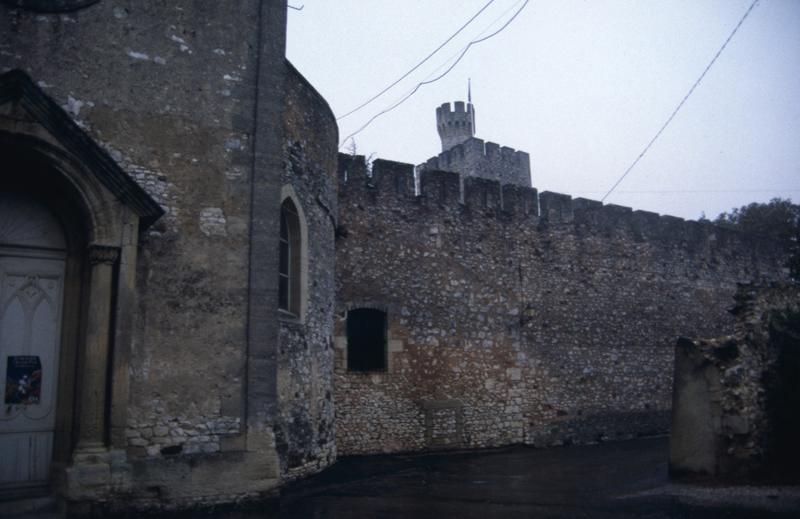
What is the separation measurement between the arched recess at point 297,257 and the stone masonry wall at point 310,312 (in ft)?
0.45

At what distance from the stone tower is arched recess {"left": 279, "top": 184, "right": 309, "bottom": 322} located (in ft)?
113

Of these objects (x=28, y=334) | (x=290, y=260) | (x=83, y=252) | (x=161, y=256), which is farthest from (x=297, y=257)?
(x=28, y=334)

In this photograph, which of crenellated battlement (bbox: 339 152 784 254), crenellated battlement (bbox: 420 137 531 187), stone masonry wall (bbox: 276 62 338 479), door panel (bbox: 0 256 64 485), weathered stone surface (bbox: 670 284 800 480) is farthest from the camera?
crenellated battlement (bbox: 420 137 531 187)

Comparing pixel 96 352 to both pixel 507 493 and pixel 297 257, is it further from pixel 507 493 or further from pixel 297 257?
pixel 507 493

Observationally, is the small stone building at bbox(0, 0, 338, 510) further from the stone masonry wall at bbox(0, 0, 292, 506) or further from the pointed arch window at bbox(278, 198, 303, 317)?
the pointed arch window at bbox(278, 198, 303, 317)

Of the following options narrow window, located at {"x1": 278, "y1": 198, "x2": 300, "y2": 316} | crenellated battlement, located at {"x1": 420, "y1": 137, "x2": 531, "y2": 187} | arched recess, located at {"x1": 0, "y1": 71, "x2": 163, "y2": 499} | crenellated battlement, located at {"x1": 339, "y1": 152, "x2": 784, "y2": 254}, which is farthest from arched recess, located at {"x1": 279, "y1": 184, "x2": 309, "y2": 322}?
crenellated battlement, located at {"x1": 420, "y1": 137, "x2": 531, "y2": 187}

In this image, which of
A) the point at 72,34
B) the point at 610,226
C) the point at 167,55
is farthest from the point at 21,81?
the point at 610,226

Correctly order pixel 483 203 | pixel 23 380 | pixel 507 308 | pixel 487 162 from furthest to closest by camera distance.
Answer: pixel 487 162 → pixel 483 203 → pixel 507 308 → pixel 23 380

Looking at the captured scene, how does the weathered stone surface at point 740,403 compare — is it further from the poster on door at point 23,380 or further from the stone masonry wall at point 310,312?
the poster on door at point 23,380

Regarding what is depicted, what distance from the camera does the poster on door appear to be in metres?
7.27

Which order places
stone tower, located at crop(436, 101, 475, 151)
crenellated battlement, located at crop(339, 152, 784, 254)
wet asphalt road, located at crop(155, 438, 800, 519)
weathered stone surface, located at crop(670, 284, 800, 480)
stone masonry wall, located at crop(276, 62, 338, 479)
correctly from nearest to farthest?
wet asphalt road, located at crop(155, 438, 800, 519)
weathered stone surface, located at crop(670, 284, 800, 480)
stone masonry wall, located at crop(276, 62, 338, 479)
crenellated battlement, located at crop(339, 152, 784, 254)
stone tower, located at crop(436, 101, 475, 151)

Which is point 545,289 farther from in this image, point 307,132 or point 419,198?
point 307,132

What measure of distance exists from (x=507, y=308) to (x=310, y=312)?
642 cm

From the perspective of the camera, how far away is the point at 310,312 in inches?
429
